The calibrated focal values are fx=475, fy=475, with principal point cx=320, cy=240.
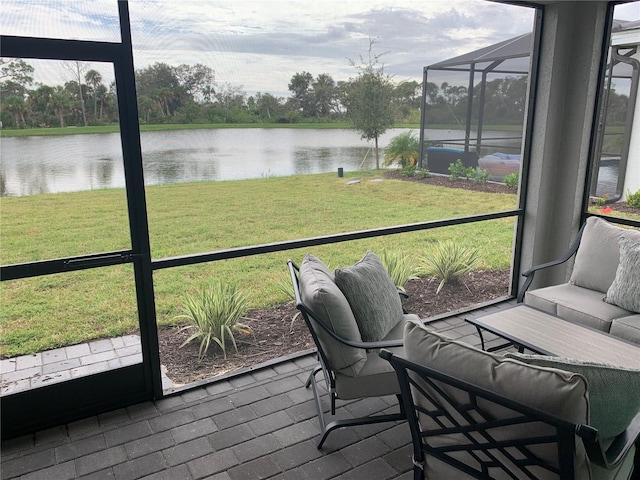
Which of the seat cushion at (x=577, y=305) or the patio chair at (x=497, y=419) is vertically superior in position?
the patio chair at (x=497, y=419)

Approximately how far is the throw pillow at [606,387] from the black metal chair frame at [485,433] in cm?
11

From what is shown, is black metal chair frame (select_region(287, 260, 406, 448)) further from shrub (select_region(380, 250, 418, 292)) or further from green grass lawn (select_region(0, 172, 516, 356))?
shrub (select_region(380, 250, 418, 292))

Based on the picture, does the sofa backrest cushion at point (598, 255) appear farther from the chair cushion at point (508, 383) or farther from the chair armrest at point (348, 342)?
the chair cushion at point (508, 383)

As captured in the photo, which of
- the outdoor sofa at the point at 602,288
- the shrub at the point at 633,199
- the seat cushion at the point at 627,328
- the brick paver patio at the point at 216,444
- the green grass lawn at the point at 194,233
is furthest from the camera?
the shrub at the point at 633,199

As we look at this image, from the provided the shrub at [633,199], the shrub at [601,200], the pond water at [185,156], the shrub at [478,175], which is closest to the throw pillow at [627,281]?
the shrub at [633,199]

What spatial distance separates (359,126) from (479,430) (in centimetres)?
284

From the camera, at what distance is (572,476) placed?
1.43 m

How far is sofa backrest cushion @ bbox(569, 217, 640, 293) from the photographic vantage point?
12.0 ft

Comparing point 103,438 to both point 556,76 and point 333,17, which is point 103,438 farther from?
point 556,76

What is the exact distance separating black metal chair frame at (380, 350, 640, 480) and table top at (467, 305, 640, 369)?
97 centimetres

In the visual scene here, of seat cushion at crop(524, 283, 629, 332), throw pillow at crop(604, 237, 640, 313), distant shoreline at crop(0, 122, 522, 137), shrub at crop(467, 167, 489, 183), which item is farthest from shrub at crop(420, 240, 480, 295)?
throw pillow at crop(604, 237, 640, 313)

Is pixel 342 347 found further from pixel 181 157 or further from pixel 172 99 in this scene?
pixel 172 99

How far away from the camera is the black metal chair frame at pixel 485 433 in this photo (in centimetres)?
140

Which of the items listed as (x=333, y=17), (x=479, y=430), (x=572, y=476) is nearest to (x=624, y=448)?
(x=572, y=476)
